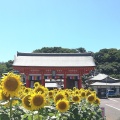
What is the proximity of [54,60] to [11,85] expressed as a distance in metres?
27.8

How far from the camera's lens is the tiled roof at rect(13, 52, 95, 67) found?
29.8 m

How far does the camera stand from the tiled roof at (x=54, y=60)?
29.8 meters

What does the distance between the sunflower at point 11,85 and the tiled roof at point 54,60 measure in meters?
25.6

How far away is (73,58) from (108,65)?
56810 mm

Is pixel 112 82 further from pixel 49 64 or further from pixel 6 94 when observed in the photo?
pixel 6 94

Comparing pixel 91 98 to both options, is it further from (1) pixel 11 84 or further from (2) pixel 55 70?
(2) pixel 55 70

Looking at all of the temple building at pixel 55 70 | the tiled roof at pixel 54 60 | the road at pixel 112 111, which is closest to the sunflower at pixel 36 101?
the road at pixel 112 111

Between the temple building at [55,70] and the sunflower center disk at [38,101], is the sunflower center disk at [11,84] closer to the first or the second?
the sunflower center disk at [38,101]

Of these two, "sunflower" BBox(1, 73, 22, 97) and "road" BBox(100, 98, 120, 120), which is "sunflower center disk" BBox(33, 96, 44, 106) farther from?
"road" BBox(100, 98, 120, 120)

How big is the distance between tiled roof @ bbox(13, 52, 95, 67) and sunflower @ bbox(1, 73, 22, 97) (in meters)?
25.6

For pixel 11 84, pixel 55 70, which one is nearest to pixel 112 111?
pixel 55 70

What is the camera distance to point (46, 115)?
14.6ft

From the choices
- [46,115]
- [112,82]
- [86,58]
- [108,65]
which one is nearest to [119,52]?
[108,65]

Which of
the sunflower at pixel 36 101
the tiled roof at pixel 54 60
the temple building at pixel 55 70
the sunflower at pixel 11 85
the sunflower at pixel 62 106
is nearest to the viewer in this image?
the sunflower at pixel 11 85
